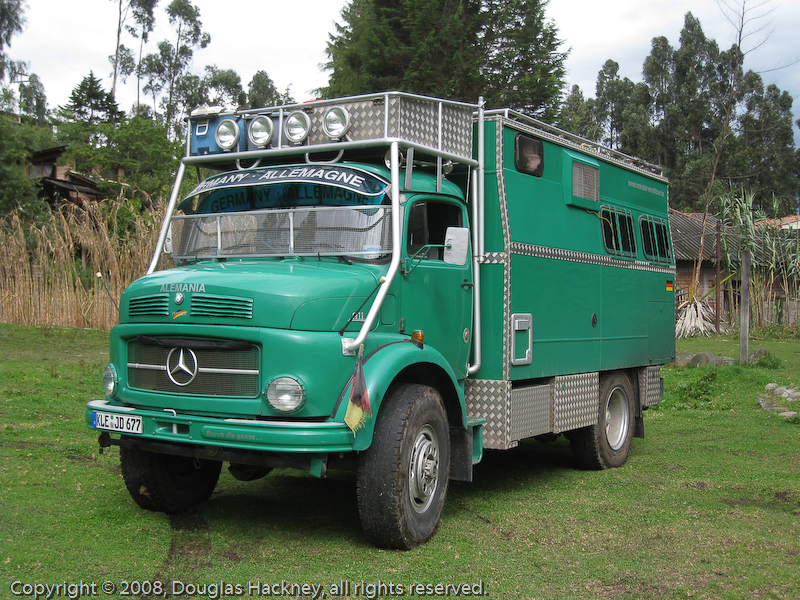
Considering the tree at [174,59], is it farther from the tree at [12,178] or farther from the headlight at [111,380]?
the headlight at [111,380]

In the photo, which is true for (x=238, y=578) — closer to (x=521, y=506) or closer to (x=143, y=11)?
(x=521, y=506)

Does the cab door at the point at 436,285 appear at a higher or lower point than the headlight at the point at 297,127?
lower

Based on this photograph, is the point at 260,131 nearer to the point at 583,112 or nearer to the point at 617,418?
the point at 617,418

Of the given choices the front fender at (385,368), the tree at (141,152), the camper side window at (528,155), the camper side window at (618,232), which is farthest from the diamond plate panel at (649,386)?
the tree at (141,152)

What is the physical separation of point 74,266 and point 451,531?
48.9ft

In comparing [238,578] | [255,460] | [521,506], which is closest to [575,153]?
[521,506]

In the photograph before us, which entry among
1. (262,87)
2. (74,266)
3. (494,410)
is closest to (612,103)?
(262,87)

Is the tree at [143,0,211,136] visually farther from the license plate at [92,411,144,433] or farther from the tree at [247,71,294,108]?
the license plate at [92,411,144,433]

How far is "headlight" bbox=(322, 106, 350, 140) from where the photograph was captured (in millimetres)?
6170

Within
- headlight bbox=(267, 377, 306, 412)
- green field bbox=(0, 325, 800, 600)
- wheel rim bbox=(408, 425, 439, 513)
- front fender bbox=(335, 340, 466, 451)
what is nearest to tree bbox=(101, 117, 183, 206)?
green field bbox=(0, 325, 800, 600)

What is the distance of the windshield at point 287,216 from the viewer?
5914mm

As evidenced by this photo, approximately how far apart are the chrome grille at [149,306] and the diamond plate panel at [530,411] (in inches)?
121

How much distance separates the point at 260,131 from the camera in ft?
21.6

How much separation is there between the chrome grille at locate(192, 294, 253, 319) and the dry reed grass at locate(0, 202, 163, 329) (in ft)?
43.0
